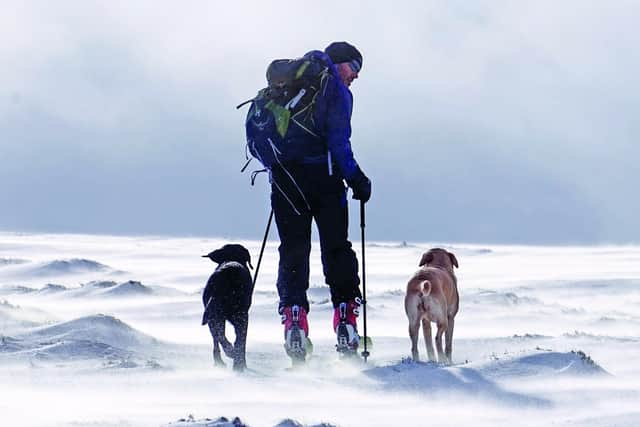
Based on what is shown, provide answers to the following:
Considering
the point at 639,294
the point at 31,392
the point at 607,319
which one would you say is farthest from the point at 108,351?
the point at 639,294

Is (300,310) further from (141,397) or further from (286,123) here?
(141,397)

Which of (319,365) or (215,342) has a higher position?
(215,342)

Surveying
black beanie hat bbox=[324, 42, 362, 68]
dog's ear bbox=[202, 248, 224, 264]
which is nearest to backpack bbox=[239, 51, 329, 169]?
black beanie hat bbox=[324, 42, 362, 68]

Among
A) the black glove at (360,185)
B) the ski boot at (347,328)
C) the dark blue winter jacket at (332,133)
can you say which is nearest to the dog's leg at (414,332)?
the ski boot at (347,328)

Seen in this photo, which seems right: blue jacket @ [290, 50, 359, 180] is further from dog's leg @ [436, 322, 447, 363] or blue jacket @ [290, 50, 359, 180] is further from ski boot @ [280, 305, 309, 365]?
dog's leg @ [436, 322, 447, 363]

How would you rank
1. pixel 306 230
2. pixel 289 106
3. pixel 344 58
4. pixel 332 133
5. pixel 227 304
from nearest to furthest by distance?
pixel 227 304, pixel 332 133, pixel 289 106, pixel 306 230, pixel 344 58

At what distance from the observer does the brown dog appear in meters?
6.55

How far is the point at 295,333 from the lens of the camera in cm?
672

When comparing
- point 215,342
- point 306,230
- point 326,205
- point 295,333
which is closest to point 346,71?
point 326,205

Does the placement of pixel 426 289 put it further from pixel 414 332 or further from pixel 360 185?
pixel 360 185

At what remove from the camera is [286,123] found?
261 inches

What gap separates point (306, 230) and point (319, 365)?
0.94 meters

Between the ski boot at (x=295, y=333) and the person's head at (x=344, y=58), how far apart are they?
164cm

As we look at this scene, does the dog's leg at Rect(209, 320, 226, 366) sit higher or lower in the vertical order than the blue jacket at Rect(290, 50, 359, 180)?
lower
